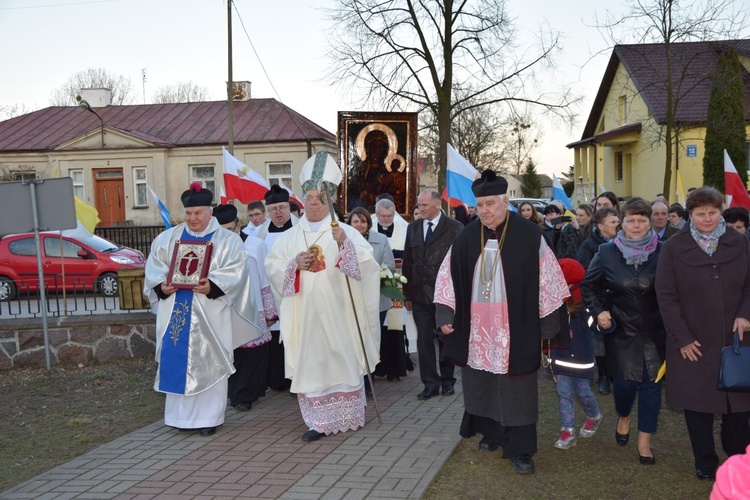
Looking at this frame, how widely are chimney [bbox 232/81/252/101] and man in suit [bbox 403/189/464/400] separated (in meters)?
29.2

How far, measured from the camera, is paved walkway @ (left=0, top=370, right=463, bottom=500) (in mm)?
5035

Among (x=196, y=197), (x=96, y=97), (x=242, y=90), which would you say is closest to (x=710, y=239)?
(x=196, y=197)

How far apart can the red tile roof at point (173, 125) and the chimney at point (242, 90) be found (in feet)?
0.95

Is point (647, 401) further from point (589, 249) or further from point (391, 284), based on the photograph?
point (391, 284)

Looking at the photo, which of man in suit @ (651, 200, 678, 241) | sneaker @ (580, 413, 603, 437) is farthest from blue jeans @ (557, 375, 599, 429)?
man in suit @ (651, 200, 678, 241)

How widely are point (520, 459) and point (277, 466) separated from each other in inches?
68.6

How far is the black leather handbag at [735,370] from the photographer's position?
15.1ft

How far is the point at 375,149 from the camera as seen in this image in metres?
12.3

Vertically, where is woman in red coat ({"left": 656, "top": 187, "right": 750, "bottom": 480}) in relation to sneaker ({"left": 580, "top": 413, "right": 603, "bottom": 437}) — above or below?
above

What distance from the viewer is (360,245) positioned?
22.2 ft

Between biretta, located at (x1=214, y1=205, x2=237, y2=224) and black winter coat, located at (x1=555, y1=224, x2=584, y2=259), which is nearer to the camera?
biretta, located at (x1=214, y1=205, x2=237, y2=224)

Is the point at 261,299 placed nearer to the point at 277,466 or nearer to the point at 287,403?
the point at 287,403

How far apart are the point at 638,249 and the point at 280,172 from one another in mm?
28546

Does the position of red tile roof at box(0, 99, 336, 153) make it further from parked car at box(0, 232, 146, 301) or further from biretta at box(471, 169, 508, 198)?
biretta at box(471, 169, 508, 198)
